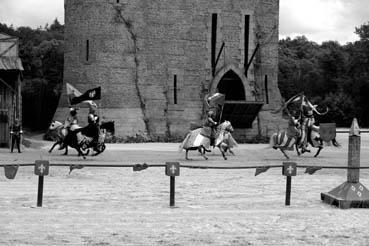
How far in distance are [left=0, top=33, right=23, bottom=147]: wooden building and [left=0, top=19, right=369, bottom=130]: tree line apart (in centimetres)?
1566

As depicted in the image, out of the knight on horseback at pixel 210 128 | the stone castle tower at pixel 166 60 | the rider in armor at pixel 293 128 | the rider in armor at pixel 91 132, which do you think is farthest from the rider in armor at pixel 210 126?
the stone castle tower at pixel 166 60

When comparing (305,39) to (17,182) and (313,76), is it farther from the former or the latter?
(17,182)

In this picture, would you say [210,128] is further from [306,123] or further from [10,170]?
[10,170]

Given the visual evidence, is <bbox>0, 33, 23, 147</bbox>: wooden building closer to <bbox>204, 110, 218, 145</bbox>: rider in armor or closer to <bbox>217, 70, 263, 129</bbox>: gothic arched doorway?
<bbox>204, 110, 218, 145</bbox>: rider in armor

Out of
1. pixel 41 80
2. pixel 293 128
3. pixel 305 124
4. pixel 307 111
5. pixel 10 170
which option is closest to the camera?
pixel 10 170

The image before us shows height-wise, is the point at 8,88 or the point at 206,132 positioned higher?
the point at 8,88

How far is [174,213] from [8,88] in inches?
783

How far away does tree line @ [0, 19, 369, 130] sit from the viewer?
175 feet

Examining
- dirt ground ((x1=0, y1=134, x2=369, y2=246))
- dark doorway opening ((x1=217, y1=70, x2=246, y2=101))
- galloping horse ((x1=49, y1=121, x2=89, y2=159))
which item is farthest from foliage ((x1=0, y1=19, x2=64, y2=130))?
dirt ground ((x1=0, y1=134, x2=369, y2=246))

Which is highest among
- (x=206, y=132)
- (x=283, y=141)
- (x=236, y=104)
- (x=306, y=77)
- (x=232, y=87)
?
(x=306, y=77)

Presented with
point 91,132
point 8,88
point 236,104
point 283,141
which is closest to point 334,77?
point 236,104

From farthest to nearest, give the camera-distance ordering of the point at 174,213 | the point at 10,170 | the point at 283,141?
the point at 283,141 → the point at 10,170 → the point at 174,213

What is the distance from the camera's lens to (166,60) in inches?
1478

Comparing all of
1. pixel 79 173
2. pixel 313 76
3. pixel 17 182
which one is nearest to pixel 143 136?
pixel 79 173
